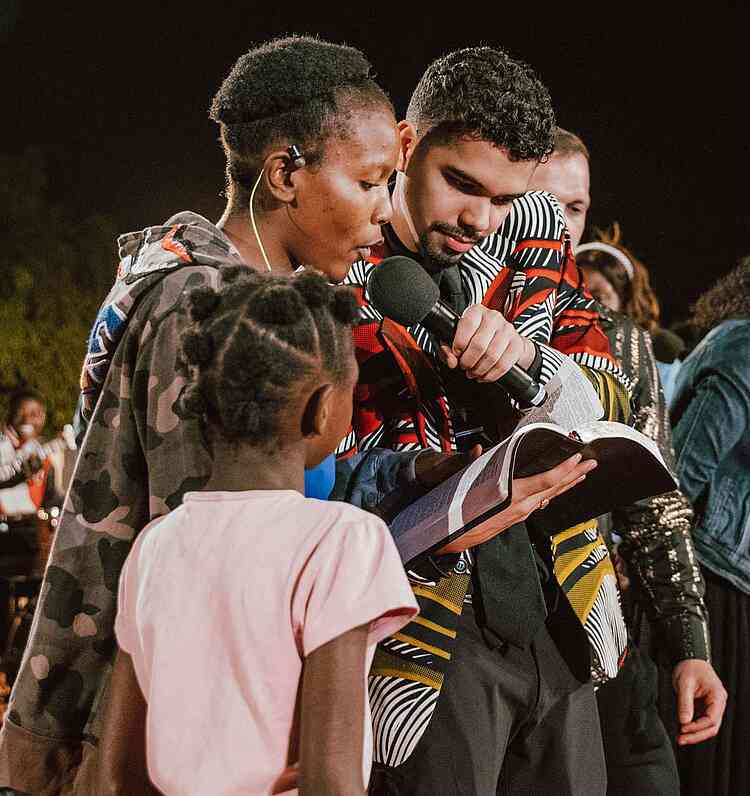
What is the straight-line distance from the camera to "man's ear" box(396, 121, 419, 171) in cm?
249

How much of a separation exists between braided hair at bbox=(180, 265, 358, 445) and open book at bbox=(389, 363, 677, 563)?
1.07 feet

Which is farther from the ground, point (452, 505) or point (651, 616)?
point (452, 505)

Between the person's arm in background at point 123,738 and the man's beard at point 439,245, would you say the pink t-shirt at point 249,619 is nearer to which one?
the person's arm in background at point 123,738

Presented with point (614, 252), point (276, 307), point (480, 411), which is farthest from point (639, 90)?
point (276, 307)

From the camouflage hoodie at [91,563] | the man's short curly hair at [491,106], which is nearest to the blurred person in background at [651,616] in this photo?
the man's short curly hair at [491,106]

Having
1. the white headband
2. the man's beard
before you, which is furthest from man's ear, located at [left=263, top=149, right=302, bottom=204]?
the white headband

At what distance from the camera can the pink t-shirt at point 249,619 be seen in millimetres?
1463

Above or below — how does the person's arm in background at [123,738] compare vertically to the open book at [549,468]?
below

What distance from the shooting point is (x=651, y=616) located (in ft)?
8.79

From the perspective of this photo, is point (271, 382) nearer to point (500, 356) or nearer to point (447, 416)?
point (500, 356)

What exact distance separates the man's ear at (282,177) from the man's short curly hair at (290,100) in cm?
3

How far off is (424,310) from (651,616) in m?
1.15

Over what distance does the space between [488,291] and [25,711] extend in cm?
128

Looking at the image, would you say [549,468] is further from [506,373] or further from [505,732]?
[505,732]
